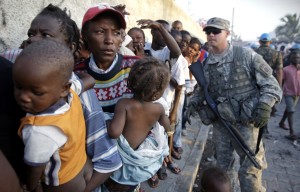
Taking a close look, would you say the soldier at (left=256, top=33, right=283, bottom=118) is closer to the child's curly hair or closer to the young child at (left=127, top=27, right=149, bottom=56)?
the young child at (left=127, top=27, right=149, bottom=56)

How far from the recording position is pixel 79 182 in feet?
3.59

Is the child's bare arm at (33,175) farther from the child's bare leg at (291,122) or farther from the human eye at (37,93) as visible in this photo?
the child's bare leg at (291,122)

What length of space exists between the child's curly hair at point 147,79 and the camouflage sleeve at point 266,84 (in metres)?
1.37

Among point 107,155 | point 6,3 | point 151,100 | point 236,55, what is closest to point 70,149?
point 107,155

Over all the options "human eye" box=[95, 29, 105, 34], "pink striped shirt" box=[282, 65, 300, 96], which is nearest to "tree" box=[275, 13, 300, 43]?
"pink striped shirt" box=[282, 65, 300, 96]

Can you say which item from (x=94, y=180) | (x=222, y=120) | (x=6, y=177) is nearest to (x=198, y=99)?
(x=222, y=120)

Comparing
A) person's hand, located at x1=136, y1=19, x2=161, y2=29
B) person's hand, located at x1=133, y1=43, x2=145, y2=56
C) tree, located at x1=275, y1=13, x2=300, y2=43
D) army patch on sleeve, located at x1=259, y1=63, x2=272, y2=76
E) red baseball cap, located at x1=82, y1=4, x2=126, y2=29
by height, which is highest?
red baseball cap, located at x1=82, y1=4, x2=126, y2=29

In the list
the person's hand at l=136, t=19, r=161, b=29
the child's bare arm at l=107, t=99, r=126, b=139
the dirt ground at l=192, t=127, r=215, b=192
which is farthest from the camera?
the dirt ground at l=192, t=127, r=215, b=192

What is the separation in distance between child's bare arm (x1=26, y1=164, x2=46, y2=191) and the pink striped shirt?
245 inches

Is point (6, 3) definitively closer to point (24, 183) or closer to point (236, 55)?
point (24, 183)

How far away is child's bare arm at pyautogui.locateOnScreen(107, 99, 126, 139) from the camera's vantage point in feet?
4.33

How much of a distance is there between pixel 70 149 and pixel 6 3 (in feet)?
4.95

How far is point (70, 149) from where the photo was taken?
97cm

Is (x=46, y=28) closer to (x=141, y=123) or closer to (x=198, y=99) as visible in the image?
(x=141, y=123)
